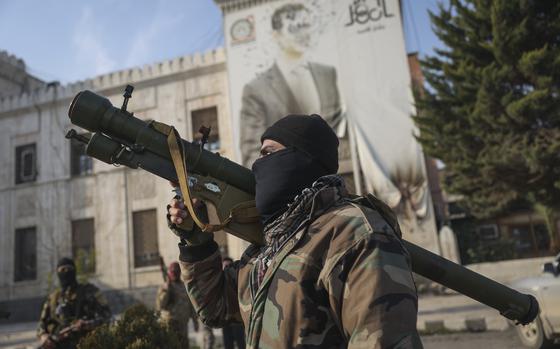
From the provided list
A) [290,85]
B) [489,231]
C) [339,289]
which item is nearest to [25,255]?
[290,85]

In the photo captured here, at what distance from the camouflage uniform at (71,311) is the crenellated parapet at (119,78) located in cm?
1491

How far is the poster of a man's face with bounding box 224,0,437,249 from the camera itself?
15.3m

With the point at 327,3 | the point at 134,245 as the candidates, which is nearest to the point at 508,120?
the point at 327,3

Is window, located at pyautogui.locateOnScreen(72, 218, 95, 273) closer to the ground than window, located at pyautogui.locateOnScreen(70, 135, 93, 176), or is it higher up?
closer to the ground

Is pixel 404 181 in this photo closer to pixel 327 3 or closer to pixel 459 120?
pixel 459 120

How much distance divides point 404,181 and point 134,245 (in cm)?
1107

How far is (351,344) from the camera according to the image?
3.75 ft

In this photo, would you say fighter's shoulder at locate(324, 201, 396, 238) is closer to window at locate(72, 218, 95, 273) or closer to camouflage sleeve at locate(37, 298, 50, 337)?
camouflage sleeve at locate(37, 298, 50, 337)

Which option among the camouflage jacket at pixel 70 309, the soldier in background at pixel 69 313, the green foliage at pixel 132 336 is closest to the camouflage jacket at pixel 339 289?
the green foliage at pixel 132 336

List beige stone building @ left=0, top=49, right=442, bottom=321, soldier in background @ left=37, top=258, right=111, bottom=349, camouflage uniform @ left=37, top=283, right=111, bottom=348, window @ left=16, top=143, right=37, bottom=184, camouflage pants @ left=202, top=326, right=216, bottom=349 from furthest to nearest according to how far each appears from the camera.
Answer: window @ left=16, top=143, right=37, bottom=184
beige stone building @ left=0, top=49, right=442, bottom=321
camouflage pants @ left=202, top=326, right=216, bottom=349
camouflage uniform @ left=37, top=283, right=111, bottom=348
soldier in background @ left=37, top=258, right=111, bottom=349

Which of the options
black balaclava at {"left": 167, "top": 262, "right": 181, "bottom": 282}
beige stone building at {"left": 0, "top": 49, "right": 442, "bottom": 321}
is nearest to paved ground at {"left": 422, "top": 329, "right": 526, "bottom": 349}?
black balaclava at {"left": 167, "top": 262, "right": 181, "bottom": 282}

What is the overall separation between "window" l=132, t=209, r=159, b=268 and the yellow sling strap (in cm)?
1649

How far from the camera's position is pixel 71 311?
4.61 m

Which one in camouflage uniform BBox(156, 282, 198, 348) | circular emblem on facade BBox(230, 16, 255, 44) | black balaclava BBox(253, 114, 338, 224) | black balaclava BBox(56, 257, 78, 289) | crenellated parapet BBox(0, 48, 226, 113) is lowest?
camouflage uniform BBox(156, 282, 198, 348)
